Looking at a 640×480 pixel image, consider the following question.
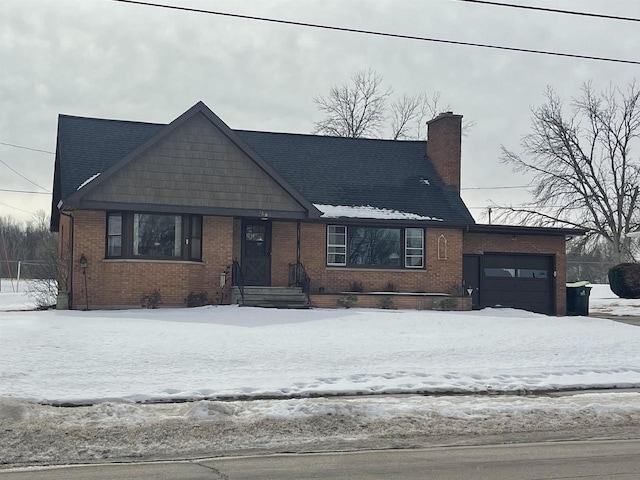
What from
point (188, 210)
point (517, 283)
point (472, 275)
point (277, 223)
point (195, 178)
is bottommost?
point (517, 283)

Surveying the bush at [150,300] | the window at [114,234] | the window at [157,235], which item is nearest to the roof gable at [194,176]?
the window at [157,235]

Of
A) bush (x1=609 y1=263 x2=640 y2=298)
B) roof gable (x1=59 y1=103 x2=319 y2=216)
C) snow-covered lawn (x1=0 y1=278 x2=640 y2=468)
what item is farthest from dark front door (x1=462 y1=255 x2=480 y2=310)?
bush (x1=609 y1=263 x2=640 y2=298)

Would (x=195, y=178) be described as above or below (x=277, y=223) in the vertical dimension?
above

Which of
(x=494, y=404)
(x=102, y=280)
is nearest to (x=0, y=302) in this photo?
(x=102, y=280)

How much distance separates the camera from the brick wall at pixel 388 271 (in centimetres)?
2653

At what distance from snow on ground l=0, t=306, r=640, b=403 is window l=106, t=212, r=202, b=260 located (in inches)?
98.6

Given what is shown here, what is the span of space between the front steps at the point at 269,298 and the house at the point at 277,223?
34 centimetres

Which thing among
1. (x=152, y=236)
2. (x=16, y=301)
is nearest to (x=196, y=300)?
(x=152, y=236)

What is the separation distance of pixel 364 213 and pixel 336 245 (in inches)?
58.1

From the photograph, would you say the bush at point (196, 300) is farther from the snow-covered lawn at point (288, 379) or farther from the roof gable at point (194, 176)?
the roof gable at point (194, 176)

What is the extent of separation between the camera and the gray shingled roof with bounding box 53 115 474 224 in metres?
26.5

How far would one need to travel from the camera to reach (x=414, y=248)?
2752cm

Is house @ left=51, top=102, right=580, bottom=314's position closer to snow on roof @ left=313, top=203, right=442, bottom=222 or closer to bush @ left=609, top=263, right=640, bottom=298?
snow on roof @ left=313, top=203, right=442, bottom=222

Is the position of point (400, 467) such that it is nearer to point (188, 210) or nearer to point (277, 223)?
point (188, 210)
